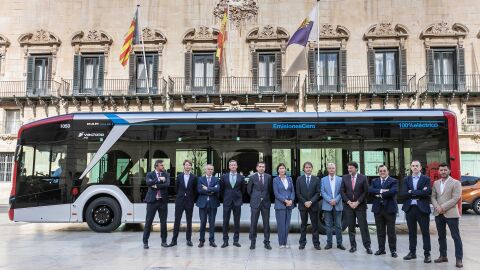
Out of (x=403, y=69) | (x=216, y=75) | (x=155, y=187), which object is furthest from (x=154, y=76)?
(x=155, y=187)

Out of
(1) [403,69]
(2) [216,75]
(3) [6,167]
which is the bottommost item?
(3) [6,167]

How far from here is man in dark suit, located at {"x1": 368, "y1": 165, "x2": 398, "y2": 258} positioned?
358 inches

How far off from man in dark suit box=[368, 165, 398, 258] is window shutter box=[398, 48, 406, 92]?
17.0 m

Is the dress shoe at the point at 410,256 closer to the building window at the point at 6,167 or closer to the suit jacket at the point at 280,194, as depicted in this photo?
the suit jacket at the point at 280,194

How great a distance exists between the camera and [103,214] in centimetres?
1286

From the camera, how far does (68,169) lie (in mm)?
12805

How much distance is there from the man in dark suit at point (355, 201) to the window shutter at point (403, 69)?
16777mm

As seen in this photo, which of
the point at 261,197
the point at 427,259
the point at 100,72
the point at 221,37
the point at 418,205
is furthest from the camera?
the point at 100,72

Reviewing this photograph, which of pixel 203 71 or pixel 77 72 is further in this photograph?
pixel 77 72

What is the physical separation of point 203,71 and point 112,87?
5335 millimetres

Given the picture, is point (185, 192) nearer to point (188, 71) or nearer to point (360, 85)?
point (188, 71)

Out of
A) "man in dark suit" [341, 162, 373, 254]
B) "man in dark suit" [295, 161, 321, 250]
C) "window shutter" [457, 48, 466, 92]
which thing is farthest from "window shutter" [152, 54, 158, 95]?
"man in dark suit" [341, 162, 373, 254]

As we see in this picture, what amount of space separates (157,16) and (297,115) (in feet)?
55.5

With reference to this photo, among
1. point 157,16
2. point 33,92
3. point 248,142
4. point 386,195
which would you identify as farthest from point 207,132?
point 33,92
